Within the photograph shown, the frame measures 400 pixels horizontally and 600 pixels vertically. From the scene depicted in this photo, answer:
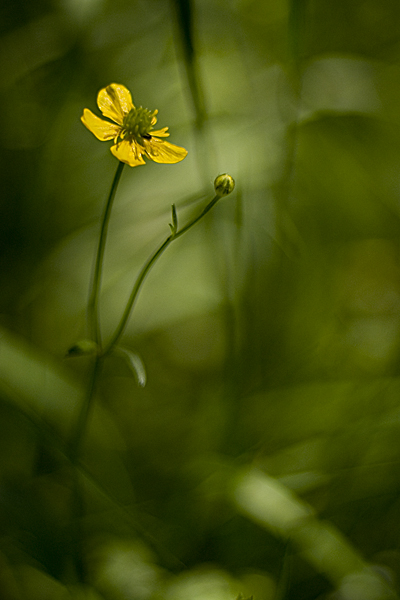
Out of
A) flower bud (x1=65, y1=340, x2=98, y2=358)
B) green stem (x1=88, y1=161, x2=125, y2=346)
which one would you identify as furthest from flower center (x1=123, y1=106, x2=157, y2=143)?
flower bud (x1=65, y1=340, x2=98, y2=358)

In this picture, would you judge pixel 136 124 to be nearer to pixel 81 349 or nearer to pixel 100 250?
pixel 100 250

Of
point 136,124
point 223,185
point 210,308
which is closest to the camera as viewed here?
point 223,185

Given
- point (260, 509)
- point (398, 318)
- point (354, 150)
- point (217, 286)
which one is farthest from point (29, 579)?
point (354, 150)

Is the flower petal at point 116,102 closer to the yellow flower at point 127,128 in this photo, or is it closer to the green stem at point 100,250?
the yellow flower at point 127,128

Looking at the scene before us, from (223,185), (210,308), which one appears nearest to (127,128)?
(223,185)

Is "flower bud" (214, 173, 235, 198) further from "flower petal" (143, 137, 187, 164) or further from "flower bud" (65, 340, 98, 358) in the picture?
"flower bud" (65, 340, 98, 358)

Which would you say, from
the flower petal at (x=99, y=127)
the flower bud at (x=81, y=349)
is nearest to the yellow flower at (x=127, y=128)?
the flower petal at (x=99, y=127)
